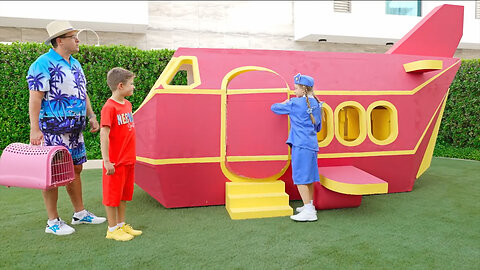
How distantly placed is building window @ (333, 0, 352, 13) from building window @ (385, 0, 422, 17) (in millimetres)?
1446

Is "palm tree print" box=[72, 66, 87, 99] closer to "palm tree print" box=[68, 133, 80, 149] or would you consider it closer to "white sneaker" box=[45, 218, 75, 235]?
"palm tree print" box=[68, 133, 80, 149]

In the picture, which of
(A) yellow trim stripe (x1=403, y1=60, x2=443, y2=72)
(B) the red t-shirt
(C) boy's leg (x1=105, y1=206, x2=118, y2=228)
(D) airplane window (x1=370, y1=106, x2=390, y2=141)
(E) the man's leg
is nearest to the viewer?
(B) the red t-shirt

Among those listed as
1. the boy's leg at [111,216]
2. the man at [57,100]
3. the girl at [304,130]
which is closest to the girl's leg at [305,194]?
the girl at [304,130]

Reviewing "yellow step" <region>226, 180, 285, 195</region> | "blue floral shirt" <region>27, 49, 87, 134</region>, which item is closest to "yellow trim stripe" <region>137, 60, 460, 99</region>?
"blue floral shirt" <region>27, 49, 87, 134</region>

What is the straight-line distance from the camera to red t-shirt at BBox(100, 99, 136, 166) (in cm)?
296

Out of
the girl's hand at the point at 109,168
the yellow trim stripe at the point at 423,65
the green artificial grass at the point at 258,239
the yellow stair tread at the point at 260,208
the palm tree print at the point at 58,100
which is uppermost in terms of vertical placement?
the yellow trim stripe at the point at 423,65

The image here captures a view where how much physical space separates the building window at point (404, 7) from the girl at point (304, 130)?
11.0m

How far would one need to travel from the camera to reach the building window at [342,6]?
12523mm

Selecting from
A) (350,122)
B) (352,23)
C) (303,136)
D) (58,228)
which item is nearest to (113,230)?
(58,228)

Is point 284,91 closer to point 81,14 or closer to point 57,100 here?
point 57,100

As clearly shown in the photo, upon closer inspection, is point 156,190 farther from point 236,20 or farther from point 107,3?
point 236,20

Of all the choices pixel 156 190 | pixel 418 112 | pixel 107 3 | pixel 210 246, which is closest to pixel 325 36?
pixel 107 3

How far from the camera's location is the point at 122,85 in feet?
9.90

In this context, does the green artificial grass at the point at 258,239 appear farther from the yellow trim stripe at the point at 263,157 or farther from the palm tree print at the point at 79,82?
the palm tree print at the point at 79,82
